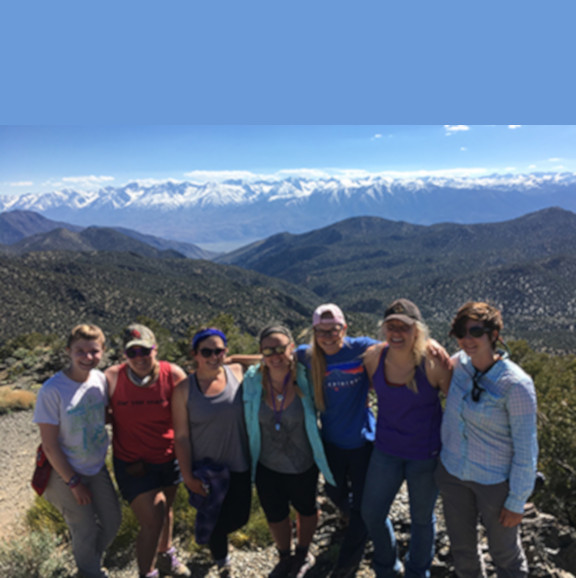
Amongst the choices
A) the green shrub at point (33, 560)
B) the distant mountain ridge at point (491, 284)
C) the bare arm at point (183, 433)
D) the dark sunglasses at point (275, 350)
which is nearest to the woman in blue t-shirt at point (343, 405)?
the dark sunglasses at point (275, 350)

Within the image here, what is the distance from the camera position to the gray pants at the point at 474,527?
122 inches

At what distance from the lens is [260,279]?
6112 inches

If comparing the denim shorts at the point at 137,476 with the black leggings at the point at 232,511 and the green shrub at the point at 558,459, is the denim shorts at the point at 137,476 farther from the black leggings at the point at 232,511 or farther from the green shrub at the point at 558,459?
the green shrub at the point at 558,459

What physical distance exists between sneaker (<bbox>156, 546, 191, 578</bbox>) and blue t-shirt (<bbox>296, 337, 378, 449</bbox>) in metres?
1.92

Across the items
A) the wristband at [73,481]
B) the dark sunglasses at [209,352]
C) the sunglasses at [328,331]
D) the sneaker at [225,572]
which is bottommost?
the sneaker at [225,572]

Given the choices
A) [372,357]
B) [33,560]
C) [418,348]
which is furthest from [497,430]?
[33,560]

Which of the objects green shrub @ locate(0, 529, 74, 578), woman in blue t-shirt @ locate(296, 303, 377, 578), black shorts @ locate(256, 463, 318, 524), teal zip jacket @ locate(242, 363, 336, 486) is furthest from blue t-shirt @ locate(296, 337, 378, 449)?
green shrub @ locate(0, 529, 74, 578)

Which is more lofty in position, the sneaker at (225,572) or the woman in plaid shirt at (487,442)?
the woman in plaid shirt at (487,442)

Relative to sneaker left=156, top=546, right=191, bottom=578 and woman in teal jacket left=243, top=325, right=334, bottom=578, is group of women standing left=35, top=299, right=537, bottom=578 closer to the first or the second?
woman in teal jacket left=243, top=325, right=334, bottom=578

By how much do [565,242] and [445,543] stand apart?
20666 cm

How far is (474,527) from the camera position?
130 inches

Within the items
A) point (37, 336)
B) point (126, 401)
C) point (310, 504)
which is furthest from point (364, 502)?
point (37, 336)

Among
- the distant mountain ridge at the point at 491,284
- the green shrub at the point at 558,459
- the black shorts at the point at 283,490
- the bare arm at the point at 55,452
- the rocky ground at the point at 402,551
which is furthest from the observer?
the distant mountain ridge at the point at 491,284

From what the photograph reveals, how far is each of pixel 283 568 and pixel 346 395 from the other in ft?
5.97
